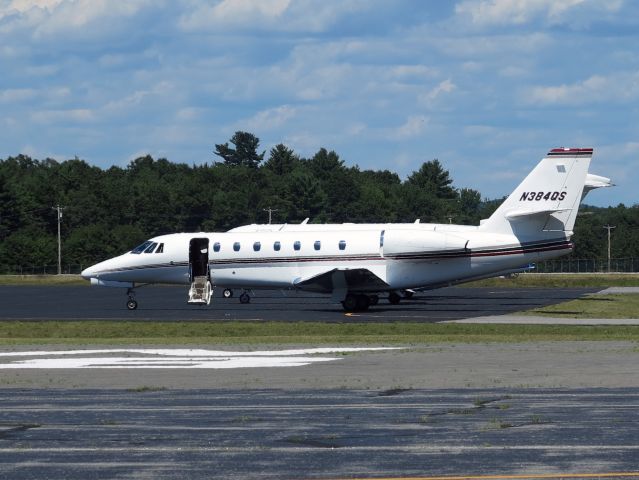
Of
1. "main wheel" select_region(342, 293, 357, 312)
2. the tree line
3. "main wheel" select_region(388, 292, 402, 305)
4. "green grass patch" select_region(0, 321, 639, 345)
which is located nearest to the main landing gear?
"main wheel" select_region(342, 293, 357, 312)

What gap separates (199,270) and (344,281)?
248 inches

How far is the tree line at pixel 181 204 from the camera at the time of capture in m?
128

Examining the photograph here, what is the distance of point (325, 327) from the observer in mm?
36562

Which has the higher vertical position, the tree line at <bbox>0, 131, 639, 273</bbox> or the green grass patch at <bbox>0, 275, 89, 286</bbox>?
the tree line at <bbox>0, 131, 639, 273</bbox>

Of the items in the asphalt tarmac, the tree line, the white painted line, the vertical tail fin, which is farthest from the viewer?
the tree line

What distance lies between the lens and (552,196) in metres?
44.8

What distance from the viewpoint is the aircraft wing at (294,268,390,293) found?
45344 millimetres

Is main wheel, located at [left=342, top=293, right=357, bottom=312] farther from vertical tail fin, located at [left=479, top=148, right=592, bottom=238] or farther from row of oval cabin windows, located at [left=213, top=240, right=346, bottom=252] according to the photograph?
vertical tail fin, located at [left=479, top=148, right=592, bottom=238]

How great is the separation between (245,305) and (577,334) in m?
22.0

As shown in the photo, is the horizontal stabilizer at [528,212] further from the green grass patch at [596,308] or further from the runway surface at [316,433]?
the runway surface at [316,433]

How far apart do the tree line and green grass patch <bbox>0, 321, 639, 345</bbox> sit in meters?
86.8

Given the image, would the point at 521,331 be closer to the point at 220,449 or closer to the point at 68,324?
the point at 68,324

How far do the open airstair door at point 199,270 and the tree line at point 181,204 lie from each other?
76.9m

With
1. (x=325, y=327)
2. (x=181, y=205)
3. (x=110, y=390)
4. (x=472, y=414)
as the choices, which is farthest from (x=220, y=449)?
(x=181, y=205)
